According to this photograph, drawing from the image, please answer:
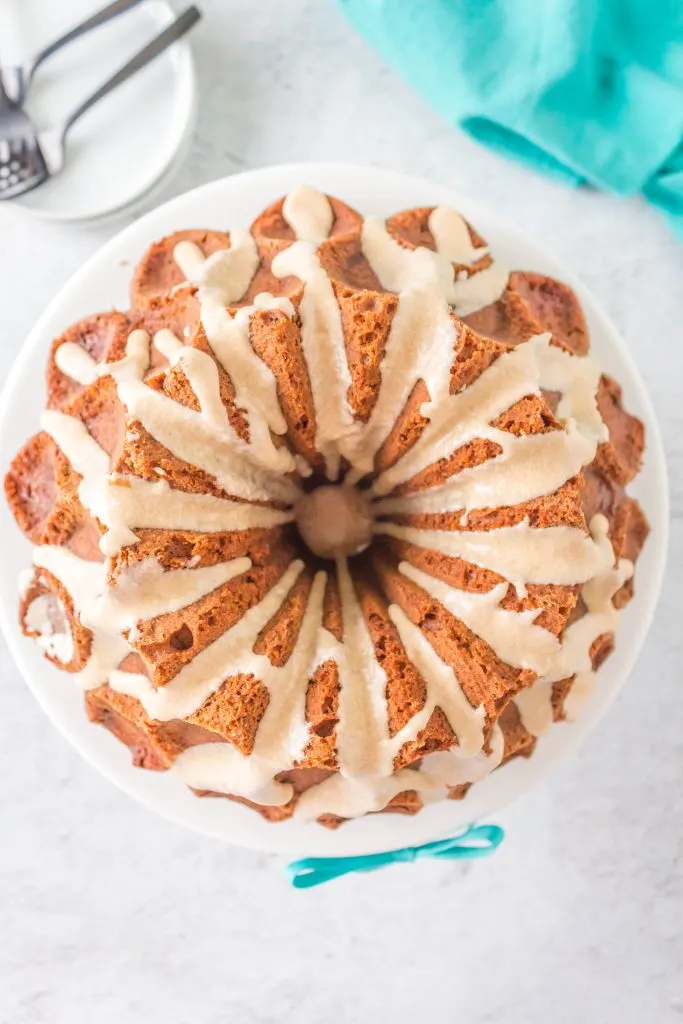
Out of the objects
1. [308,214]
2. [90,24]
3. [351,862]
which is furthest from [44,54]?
[351,862]

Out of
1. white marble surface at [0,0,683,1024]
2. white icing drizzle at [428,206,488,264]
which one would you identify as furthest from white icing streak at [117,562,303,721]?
white marble surface at [0,0,683,1024]

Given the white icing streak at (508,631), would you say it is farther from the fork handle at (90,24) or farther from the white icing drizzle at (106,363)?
the fork handle at (90,24)

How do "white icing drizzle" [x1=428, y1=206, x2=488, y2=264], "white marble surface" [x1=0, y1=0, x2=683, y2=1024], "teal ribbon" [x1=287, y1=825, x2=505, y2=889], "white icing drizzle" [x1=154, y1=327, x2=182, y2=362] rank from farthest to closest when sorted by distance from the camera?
1. "white marble surface" [x1=0, y1=0, x2=683, y2=1024]
2. "teal ribbon" [x1=287, y1=825, x2=505, y2=889]
3. "white icing drizzle" [x1=428, y1=206, x2=488, y2=264]
4. "white icing drizzle" [x1=154, y1=327, x2=182, y2=362]

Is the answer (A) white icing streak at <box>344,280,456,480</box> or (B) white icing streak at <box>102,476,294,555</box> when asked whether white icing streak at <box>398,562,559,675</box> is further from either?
(B) white icing streak at <box>102,476,294,555</box>

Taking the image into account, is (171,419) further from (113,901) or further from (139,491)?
(113,901)

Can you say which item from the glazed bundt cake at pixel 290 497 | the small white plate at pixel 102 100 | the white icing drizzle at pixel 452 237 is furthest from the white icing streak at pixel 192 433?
the small white plate at pixel 102 100

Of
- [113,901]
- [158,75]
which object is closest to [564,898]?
[113,901]
